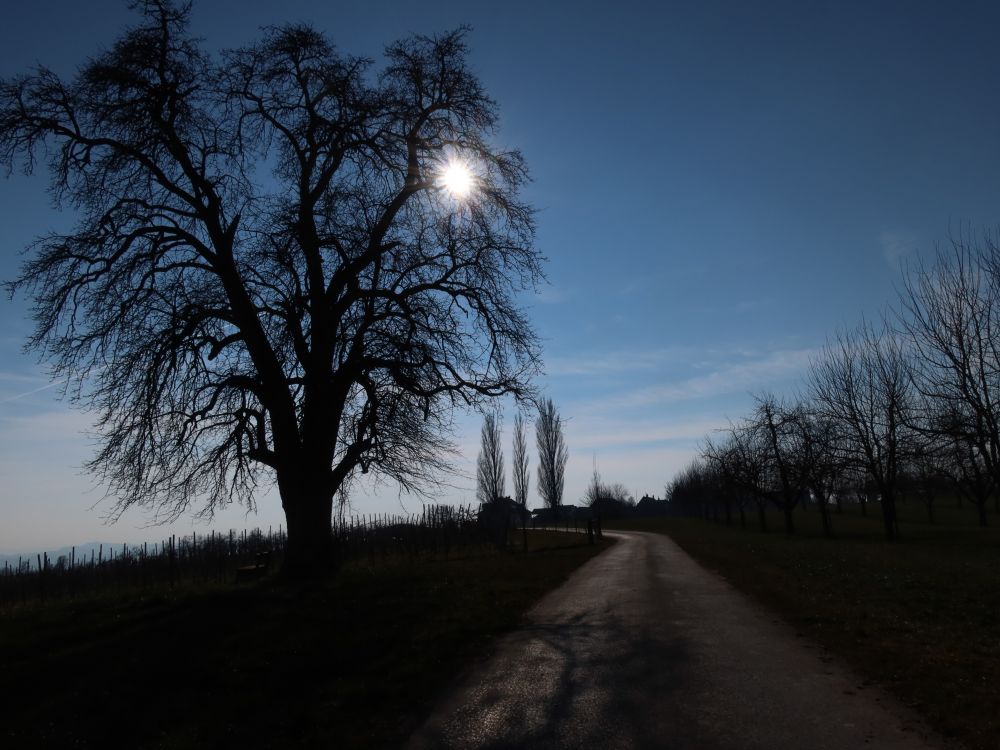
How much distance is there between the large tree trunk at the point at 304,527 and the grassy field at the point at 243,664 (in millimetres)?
2255

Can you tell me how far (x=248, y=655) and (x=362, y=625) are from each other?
2.29 metres

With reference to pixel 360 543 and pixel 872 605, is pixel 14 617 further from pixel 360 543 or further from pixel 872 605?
pixel 360 543

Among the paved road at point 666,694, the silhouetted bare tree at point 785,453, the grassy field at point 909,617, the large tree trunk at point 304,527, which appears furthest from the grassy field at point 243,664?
the silhouetted bare tree at point 785,453

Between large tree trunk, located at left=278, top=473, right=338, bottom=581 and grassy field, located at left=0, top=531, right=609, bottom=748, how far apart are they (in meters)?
2.26

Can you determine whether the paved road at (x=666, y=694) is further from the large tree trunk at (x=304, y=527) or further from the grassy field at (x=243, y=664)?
the large tree trunk at (x=304, y=527)

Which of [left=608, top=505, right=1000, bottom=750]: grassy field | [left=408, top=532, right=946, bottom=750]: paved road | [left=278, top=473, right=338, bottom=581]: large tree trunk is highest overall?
[left=278, top=473, right=338, bottom=581]: large tree trunk

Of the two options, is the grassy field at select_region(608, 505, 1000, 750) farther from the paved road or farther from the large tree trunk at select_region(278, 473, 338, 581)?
the large tree trunk at select_region(278, 473, 338, 581)

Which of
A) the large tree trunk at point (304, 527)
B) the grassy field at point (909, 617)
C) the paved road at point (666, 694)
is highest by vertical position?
the large tree trunk at point (304, 527)

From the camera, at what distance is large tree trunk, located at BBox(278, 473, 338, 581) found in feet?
60.1

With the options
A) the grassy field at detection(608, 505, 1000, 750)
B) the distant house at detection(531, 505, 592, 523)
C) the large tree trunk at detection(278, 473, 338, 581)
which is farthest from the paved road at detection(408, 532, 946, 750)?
the distant house at detection(531, 505, 592, 523)

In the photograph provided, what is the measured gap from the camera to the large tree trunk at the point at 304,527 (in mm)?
18312

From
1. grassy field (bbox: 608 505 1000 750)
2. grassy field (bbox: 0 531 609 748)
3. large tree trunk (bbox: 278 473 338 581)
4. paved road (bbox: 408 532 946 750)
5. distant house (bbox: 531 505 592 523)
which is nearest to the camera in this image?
paved road (bbox: 408 532 946 750)

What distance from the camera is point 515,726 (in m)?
6.42

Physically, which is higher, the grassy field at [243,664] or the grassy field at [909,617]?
the grassy field at [243,664]
